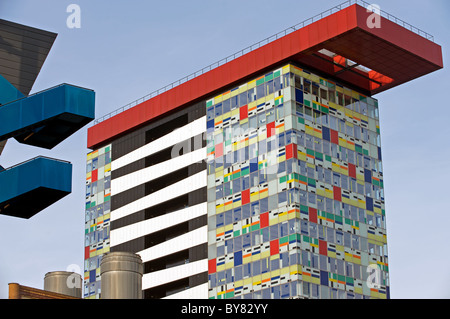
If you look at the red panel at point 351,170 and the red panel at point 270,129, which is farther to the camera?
the red panel at point 351,170

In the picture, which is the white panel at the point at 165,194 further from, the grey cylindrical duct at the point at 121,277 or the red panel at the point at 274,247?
the grey cylindrical duct at the point at 121,277

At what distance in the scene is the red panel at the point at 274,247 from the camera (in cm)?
11117

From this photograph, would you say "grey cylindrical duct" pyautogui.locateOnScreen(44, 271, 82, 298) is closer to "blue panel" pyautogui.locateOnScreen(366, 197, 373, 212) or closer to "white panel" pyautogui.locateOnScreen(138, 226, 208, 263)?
"white panel" pyautogui.locateOnScreen(138, 226, 208, 263)

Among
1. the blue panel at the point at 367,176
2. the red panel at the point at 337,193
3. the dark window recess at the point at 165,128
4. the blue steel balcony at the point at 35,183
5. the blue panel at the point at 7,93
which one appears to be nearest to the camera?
the blue steel balcony at the point at 35,183

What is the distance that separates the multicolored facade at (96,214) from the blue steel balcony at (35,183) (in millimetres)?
100218

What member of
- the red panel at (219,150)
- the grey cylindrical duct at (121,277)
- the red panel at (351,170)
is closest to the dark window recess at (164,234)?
the red panel at (219,150)

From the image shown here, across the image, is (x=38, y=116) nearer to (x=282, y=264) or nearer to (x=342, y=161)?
(x=282, y=264)

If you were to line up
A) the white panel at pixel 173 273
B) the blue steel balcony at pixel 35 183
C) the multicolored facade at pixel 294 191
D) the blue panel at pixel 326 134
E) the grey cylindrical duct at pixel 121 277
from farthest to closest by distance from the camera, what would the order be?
the white panel at pixel 173 273
the blue panel at pixel 326 134
the multicolored facade at pixel 294 191
the grey cylindrical duct at pixel 121 277
the blue steel balcony at pixel 35 183

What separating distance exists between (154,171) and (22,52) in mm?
29627

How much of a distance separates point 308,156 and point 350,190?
301 inches

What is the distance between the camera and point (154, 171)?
433ft

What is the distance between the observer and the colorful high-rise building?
4380 inches

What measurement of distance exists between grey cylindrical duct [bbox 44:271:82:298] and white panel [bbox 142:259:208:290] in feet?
173
